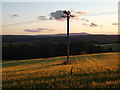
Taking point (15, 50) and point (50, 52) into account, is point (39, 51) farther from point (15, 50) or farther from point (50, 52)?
point (15, 50)

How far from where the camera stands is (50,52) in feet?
215

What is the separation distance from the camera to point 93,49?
68.9 metres

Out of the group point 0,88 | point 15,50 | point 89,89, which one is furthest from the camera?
point 15,50

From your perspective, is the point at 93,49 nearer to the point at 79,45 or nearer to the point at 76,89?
the point at 79,45

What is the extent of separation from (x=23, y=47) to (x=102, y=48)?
102 ft

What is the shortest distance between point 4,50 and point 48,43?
1730 cm

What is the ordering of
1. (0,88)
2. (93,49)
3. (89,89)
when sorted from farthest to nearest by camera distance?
(93,49), (0,88), (89,89)

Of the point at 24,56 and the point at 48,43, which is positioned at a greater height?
the point at 48,43

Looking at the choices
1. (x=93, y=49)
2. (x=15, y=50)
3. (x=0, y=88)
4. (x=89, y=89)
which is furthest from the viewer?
(x=93, y=49)

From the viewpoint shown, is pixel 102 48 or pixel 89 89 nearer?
pixel 89 89

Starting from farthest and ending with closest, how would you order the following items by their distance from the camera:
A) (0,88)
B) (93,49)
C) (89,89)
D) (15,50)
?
(93,49)
(15,50)
(0,88)
(89,89)

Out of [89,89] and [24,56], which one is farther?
[24,56]

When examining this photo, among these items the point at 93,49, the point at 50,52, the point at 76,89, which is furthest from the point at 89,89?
the point at 93,49

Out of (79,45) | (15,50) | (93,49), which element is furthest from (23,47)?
(93,49)
